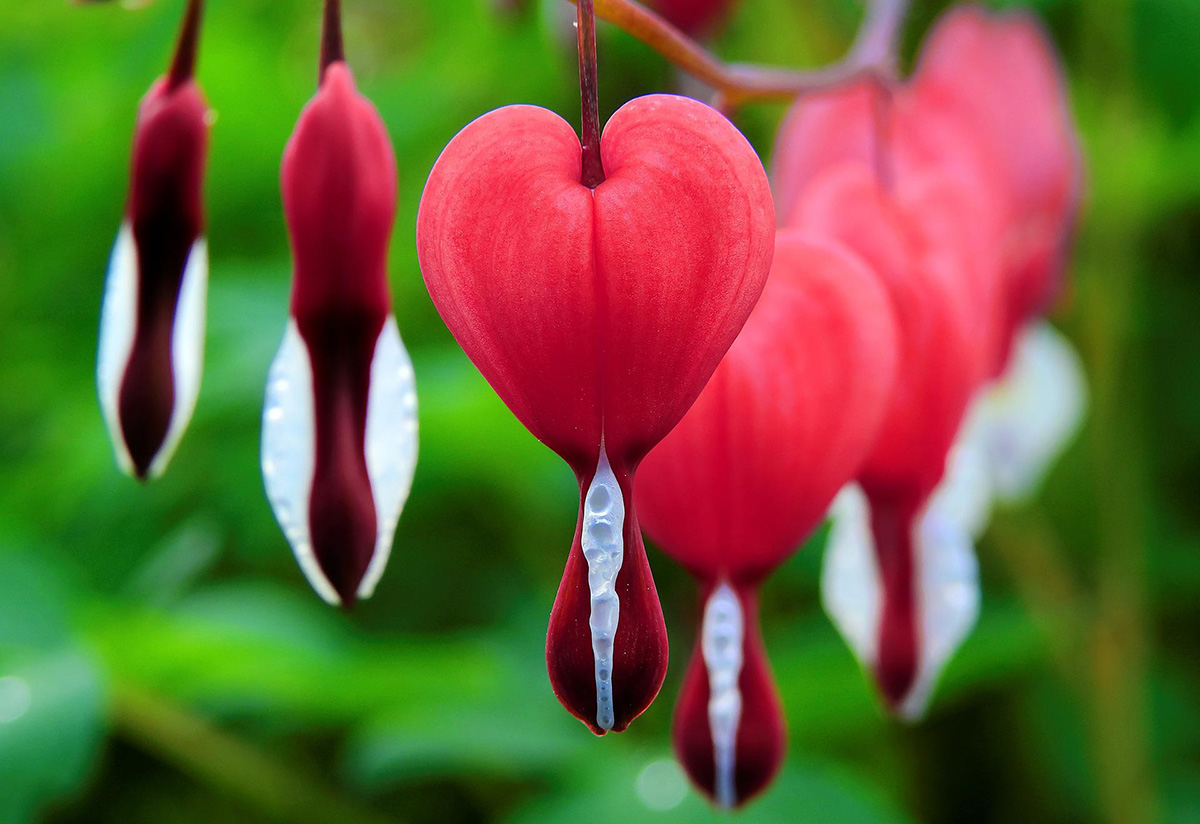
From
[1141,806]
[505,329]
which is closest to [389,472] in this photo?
[505,329]

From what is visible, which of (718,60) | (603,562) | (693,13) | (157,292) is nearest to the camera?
(603,562)

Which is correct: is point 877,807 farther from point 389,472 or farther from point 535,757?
point 389,472

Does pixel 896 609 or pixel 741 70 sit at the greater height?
pixel 741 70

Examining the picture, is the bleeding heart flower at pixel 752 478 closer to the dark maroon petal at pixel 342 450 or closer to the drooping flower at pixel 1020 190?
the dark maroon petal at pixel 342 450

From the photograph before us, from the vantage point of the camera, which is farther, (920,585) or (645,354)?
(920,585)

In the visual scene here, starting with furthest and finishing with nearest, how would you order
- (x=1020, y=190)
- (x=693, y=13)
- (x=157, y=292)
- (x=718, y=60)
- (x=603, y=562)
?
(x=693, y=13) < (x=1020, y=190) < (x=718, y=60) < (x=157, y=292) < (x=603, y=562)

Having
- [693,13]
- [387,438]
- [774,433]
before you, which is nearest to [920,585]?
[774,433]

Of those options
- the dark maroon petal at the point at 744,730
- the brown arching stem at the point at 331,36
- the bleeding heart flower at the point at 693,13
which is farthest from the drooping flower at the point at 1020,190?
the brown arching stem at the point at 331,36

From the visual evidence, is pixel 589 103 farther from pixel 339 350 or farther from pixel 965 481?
pixel 965 481
